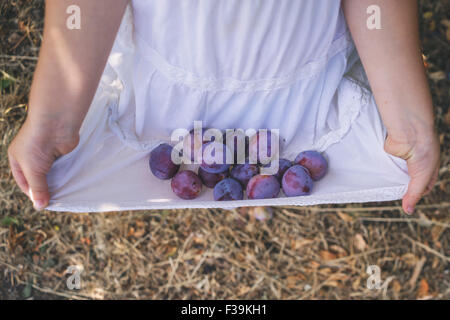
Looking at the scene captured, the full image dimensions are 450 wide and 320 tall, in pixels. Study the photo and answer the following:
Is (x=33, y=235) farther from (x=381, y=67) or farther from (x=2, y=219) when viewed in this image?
(x=381, y=67)

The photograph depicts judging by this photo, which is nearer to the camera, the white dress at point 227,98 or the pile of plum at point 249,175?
the white dress at point 227,98

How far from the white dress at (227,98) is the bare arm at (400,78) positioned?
0.05m

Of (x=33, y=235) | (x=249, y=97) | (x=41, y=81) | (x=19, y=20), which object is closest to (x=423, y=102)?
(x=249, y=97)

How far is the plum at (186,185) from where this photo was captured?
121cm

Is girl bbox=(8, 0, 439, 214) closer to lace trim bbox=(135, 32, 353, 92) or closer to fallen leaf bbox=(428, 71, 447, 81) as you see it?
lace trim bbox=(135, 32, 353, 92)

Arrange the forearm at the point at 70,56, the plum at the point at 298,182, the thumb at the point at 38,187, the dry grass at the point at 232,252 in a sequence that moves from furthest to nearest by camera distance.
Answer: the dry grass at the point at 232,252 → the plum at the point at 298,182 → the thumb at the point at 38,187 → the forearm at the point at 70,56

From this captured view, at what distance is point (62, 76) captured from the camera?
0.95 meters

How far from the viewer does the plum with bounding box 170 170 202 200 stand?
3.97ft

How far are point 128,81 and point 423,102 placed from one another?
0.86 meters

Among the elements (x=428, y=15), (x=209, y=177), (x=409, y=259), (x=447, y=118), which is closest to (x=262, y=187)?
(x=209, y=177)

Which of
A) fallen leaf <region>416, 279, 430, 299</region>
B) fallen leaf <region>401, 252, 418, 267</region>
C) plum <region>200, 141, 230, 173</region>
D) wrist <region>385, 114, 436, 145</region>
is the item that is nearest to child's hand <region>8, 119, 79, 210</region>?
plum <region>200, 141, 230, 173</region>

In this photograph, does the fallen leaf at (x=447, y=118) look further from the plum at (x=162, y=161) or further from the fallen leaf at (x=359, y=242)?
the plum at (x=162, y=161)

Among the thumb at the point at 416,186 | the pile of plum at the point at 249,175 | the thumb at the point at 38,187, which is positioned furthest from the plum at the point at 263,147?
the thumb at the point at 38,187

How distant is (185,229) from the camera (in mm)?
1822
